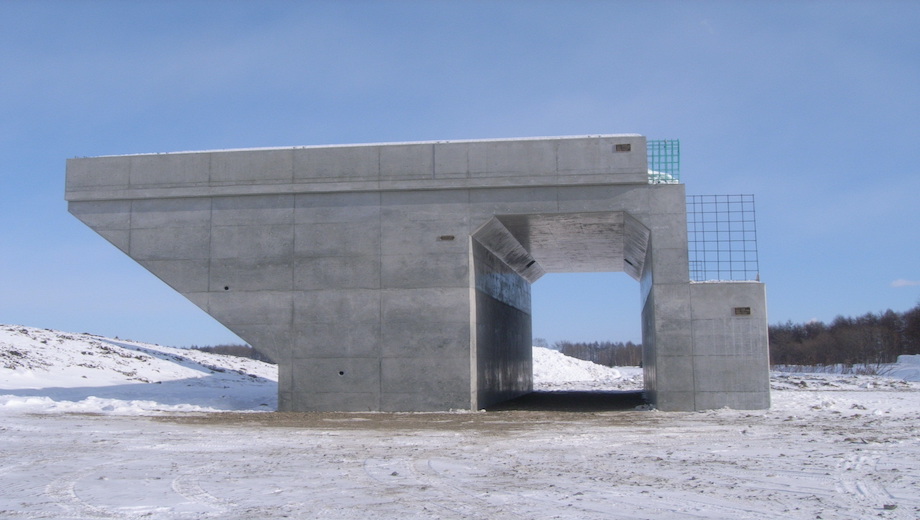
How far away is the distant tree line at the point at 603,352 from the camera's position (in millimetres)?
134125

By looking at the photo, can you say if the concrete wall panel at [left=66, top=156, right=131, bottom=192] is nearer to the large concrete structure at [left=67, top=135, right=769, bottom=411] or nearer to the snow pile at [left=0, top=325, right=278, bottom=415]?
the large concrete structure at [left=67, top=135, right=769, bottom=411]

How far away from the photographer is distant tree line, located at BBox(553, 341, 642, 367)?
134 meters

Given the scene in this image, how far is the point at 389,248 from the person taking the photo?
21031mm

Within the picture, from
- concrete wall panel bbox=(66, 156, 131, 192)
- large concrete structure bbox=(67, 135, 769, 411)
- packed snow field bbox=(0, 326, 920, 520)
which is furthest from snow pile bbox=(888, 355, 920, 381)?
concrete wall panel bbox=(66, 156, 131, 192)

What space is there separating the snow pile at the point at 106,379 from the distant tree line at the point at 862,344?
5339 cm

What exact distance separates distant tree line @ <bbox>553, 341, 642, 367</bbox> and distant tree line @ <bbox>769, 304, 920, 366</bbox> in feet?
115

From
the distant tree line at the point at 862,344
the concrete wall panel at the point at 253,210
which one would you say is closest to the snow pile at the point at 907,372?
the distant tree line at the point at 862,344

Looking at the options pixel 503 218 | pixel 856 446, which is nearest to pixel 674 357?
pixel 503 218

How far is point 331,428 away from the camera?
16484 mm

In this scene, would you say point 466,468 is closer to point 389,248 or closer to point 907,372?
point 389,248

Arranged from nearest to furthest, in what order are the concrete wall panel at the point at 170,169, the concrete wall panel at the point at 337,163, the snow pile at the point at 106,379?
1. the concrete wall panel at the point at 337,163
2. the snow pile at the point at 106,379
3. the concrete wall panel at the point at 170,169

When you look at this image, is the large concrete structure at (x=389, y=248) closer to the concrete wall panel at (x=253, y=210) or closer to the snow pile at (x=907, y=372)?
the concrete wall panel at (x=253, y=210)

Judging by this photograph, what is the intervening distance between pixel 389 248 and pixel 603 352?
141411mm

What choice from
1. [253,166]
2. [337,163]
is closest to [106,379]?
[253,166]
